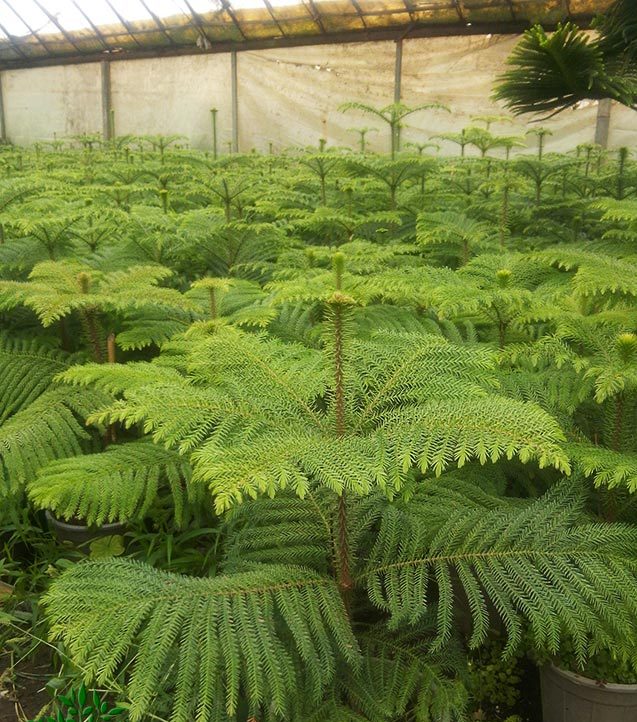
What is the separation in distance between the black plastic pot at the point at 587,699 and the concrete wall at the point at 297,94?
8079mm

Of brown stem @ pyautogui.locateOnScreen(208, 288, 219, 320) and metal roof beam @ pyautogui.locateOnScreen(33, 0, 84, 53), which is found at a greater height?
metal roof beam @ pyautogui.locateOnScreen(33, 0, 84, 53)

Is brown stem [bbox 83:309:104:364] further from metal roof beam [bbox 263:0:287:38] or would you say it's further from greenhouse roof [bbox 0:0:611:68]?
metal roof beam [bbox 263:0:287:38]

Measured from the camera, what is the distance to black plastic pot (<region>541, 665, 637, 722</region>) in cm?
144

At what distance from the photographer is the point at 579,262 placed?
77.4 inches

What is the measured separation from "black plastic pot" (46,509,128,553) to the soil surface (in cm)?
38

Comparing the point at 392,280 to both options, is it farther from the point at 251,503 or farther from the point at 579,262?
the point at 251,503

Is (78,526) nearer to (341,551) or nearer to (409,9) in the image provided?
(341,551)

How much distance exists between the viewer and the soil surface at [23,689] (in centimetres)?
163

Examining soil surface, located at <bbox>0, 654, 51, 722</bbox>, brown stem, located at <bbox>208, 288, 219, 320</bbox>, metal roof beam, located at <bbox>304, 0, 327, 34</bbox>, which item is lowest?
soil surface, located at <bbox>0, 654, 51, 722</bbox>

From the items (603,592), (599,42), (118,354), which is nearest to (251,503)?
(603,592)

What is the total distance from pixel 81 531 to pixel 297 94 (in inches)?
430

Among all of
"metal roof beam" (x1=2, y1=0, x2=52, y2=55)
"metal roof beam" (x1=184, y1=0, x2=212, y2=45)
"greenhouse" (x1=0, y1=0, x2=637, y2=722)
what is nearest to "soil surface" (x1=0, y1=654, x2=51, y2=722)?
"greenhouse" (x1=0, y1=0, x2=637, y2=722)

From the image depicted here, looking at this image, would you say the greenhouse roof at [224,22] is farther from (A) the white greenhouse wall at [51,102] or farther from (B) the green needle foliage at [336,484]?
(B) the green needle foliage at [336,484]

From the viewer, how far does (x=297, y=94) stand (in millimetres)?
11641
